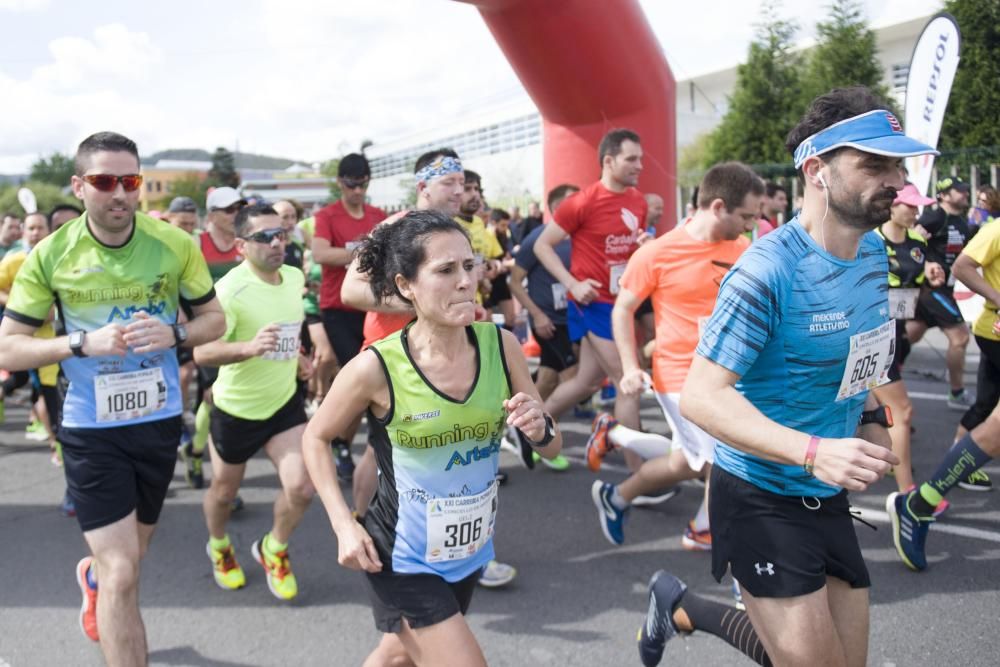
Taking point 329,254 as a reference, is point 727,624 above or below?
below

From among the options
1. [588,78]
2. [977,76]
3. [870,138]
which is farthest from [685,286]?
[977,76]

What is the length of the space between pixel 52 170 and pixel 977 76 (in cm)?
10470

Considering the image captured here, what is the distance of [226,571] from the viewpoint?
428 cm

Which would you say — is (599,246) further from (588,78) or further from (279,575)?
(588,78)

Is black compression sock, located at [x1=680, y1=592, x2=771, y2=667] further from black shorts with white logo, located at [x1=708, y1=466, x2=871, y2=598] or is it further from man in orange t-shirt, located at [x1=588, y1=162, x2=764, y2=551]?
man in orange t-shirt, located at [x1=588, y1=162, x2=764, y2=551]

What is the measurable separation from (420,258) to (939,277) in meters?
5.74

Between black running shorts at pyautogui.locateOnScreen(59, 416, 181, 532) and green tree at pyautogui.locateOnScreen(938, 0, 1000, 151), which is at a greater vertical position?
green tree at pyautogui.locateOnScreen(938, 0, 1000, 151)

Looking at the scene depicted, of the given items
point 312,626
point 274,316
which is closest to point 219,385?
point 274,316

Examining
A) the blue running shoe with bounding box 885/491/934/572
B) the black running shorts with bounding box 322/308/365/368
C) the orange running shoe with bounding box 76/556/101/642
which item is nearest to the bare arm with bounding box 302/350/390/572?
the orange running shoe with bounding box 76/556/101/642

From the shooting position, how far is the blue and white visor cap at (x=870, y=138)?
2.09 meters

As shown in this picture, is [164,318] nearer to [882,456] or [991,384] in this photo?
[882,456]

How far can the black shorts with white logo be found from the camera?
2246 mm

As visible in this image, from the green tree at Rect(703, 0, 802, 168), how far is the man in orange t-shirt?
21508 millimetres

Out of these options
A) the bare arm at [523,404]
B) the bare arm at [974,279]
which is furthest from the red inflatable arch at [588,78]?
the bare arm at [523,404]
